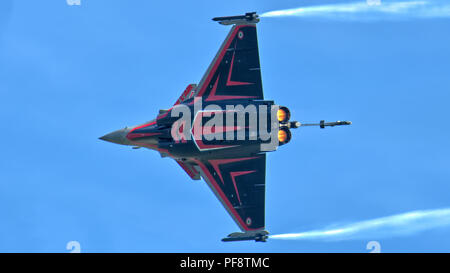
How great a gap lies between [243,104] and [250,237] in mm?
6111

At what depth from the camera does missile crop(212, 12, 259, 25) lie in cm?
3978

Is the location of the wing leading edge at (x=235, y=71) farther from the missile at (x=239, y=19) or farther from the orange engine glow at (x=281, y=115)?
the orange engine glow at (x=281, y=115)

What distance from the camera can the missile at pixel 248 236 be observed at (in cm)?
4059

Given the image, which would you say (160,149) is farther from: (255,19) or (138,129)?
(255,19)

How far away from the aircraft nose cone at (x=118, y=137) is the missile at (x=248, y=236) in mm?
6203

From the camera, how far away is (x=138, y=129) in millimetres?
39812

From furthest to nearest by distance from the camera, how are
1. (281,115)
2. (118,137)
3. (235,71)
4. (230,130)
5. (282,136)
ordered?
1. (118,137)
2. (235,71)
3. (282,136)
4. (281,115)
5. (230,130)

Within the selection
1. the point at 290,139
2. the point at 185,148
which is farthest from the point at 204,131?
the point at 290,139

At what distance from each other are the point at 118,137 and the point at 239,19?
7.32 m

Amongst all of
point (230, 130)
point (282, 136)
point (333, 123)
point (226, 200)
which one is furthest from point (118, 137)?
point (333, 123)

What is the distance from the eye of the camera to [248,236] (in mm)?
40688

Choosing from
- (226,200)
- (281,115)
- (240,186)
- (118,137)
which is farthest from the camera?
(226,200)

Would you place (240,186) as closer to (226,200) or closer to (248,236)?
(226,200)

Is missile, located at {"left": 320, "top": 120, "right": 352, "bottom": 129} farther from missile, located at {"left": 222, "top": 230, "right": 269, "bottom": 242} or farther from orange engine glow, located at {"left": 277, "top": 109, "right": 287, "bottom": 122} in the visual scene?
missile, located at {"left": 222, "top": 230, "right": 269, "bottom": 242}
